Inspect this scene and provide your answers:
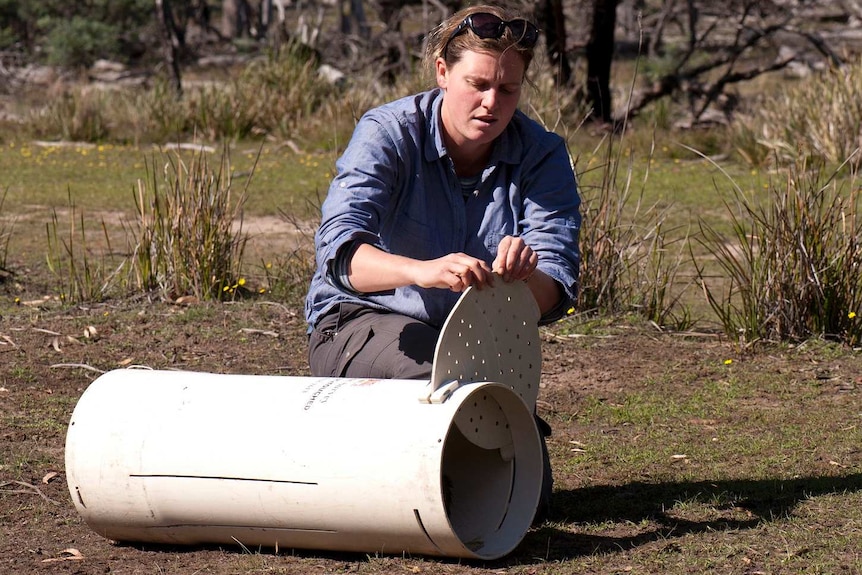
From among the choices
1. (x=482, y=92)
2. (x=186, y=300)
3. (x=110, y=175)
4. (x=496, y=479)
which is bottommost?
(x=110, y=175)

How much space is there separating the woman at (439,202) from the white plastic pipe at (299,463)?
24 centimetres

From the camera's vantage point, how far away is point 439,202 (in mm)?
3426

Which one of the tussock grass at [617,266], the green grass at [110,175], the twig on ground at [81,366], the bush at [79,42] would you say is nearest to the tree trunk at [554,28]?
the green grass at [110,175]

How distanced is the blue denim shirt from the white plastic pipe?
43 cm

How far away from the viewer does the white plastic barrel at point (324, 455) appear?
2.85 meters

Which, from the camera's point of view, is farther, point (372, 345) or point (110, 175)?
point (110, 175)

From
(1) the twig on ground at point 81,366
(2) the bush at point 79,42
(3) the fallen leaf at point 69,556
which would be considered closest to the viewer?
(3) the fallen leaf at point 69,556

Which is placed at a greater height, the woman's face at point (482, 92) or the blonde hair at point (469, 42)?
the blonde hair at point (469, 42)

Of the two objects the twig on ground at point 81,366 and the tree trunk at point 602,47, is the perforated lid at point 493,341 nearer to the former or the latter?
the twig on ground at point 81,366

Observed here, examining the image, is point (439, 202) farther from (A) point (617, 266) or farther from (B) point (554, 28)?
(B) point (554, 28)

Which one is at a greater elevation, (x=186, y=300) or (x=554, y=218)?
(x=554, y=218)

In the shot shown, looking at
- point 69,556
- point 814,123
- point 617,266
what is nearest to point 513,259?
point 69,556

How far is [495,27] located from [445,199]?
1.59 ft

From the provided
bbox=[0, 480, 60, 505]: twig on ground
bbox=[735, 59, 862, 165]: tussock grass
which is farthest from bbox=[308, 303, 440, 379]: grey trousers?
bbox=[735, 59, 862, 165]: tussock grass
